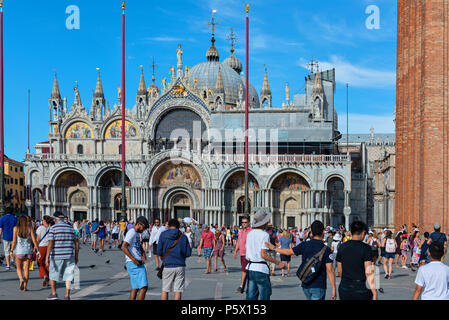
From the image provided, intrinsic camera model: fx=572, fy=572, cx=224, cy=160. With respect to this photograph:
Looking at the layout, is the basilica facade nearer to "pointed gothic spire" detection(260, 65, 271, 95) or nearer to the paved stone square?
"pointed gothic spire" detection(260, 65, 271, 95)

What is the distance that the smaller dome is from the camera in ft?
252

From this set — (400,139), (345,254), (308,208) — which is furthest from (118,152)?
(345,254)

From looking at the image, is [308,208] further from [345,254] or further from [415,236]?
[345,254]

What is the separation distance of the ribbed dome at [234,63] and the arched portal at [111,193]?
30087 millimetres

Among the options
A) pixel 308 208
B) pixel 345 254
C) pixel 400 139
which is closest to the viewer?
pixel 345 254

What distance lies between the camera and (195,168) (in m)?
49.1

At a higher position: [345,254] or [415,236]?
[345,254]

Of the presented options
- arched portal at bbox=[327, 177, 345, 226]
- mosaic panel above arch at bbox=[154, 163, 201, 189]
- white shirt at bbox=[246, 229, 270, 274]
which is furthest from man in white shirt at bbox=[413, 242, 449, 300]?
mosaic panel above arch at bbox=[154, 163, 201, 189]

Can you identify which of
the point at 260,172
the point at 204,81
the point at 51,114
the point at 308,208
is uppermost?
the point at 204,81

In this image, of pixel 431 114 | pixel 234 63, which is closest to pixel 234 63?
pixel 234 63

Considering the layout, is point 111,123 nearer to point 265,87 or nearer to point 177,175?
point 177,175
